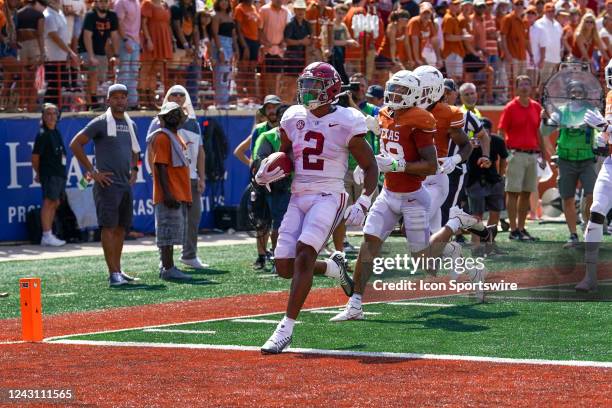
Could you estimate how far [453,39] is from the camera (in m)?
23.0

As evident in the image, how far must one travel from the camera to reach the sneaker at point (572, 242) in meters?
16.3

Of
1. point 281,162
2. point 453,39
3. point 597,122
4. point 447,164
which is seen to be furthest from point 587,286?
point 453,39

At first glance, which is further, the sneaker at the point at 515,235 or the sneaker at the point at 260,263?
the sneaker at the point at 515,235

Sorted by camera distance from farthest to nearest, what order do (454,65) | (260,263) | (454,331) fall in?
(454,65) < (260,263) < (454,331)

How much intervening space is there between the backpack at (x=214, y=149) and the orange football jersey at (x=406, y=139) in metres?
8.86

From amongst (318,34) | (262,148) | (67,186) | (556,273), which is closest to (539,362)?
(556,273)

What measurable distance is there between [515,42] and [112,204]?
40.7 feet

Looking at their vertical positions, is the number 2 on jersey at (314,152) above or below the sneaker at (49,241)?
above

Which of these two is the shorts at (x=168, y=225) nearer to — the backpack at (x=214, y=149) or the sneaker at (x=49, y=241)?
the sneaker at (x=49, y=241)

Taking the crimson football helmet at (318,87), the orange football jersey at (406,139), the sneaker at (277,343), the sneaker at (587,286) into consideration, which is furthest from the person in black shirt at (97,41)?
the sneaker at (277,343)

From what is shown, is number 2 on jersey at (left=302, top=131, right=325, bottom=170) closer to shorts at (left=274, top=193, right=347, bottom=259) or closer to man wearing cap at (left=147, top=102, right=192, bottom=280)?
shorts at (left=274, top=193, right=347, bottom=259)

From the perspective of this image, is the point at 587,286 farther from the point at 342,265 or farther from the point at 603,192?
the point at 342,265

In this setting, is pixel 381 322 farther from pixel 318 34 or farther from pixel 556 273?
pixel 318 34

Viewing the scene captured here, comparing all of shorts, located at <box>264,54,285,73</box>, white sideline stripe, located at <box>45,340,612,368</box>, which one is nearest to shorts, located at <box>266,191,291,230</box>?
white sideline stripe, located at <box>45,340,612,368</box>
